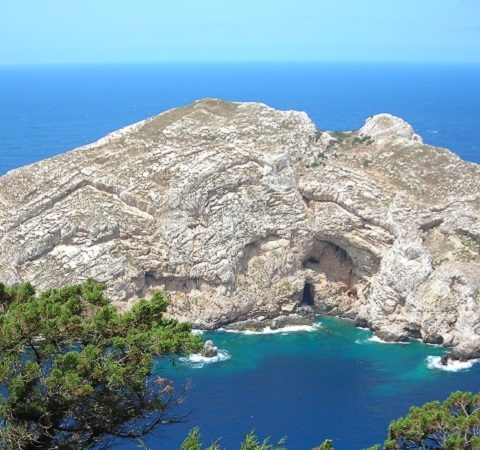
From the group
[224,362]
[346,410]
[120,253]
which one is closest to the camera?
[346,410]

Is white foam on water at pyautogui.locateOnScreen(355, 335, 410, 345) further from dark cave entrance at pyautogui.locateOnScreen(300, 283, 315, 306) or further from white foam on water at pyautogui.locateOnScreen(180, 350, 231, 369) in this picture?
white foam on water at pyautogui.locateOnScreen(180, 350, 231, 369)

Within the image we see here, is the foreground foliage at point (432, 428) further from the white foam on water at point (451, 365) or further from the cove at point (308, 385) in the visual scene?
the white foam on water at point (451, 365)

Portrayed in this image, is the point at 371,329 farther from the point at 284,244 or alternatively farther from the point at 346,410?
the point at 346,410

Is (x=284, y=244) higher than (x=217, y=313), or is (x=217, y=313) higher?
(x=284, y=244)

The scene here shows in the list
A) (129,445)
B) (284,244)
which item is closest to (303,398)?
(129,445)

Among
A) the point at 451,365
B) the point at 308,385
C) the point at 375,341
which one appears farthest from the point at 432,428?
the point at 375,341
